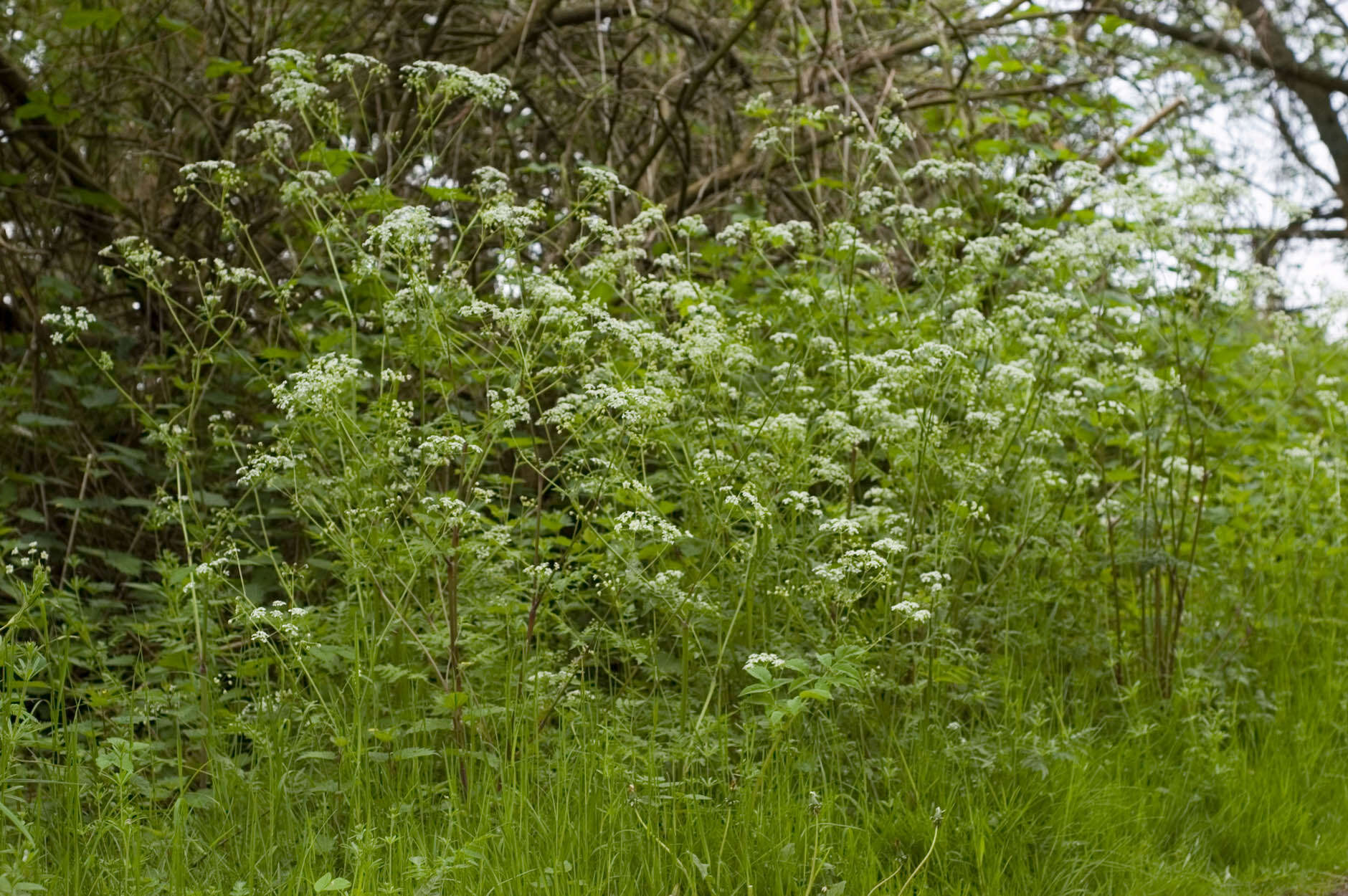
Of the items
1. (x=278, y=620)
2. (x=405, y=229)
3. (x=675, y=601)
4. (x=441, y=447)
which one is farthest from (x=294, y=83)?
(x=675, y=601)

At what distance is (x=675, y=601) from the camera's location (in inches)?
138

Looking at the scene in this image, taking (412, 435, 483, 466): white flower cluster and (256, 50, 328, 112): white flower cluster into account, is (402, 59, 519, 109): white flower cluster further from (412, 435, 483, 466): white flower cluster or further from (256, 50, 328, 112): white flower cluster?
(412, 435, 483, 466): white flower cluster

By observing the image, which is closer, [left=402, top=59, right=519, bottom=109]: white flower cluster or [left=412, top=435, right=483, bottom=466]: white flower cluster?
[left=412, top=435, right=483, bottom=466]: white flower cluster

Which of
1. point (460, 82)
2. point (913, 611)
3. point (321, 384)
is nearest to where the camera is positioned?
point (321, 384)

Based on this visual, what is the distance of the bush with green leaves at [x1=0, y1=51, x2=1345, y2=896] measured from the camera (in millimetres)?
3207

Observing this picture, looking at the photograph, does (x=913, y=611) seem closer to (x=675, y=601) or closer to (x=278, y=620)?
(x=675, y=601)

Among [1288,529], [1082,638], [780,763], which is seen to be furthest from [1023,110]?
[780,763]

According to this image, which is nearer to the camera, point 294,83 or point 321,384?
point 321,384

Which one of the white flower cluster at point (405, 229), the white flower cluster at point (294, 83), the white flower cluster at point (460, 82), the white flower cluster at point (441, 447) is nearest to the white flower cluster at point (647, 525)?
the white flower cluster at point (441, 447)

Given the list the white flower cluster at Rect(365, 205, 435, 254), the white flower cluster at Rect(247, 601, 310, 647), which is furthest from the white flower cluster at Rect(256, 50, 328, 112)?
the white flower cluster at Rect(247, 601, 310, 647)

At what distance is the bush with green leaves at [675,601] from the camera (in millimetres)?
3207

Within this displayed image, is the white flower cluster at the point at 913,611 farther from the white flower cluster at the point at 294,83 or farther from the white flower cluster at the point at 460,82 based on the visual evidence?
the white flower cluster at the point at 294,83

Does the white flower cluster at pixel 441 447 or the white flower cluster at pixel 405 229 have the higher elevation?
the white flower cluster at pixel 405 229

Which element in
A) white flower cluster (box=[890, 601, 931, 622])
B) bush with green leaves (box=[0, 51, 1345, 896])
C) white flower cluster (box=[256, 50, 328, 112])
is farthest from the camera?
white flower cluster (box=[256, 50, 328, 112])
